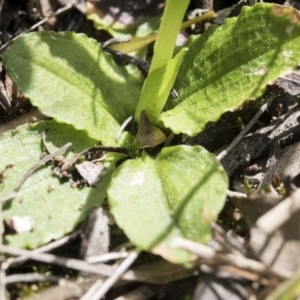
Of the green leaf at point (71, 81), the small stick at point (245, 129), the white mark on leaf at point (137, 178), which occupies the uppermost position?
the green leaf at point (71, 81)

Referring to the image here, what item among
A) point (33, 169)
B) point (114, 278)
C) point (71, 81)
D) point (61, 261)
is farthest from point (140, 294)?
point (71, 81)

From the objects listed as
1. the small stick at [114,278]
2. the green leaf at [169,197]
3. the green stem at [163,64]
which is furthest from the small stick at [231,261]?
the green stem at [163,64]

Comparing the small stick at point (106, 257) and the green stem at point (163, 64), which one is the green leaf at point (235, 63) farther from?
the small stick at point (106, 257)

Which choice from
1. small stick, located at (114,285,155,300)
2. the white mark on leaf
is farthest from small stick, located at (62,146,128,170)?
small stick, located at (114,285,155,300)

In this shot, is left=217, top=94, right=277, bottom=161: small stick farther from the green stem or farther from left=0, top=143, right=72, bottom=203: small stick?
left=0, top=143, right=72, bottom=203: small stick

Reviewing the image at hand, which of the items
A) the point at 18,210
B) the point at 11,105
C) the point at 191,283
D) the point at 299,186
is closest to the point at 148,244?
the point at 191,283

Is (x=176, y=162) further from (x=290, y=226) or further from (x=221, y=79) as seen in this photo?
(x=290, y=226)

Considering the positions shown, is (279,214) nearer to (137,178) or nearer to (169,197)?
(169,197)
